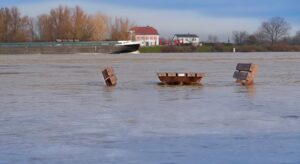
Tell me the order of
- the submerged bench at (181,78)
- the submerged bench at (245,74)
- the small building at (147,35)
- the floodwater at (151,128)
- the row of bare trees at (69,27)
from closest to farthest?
the floodwater at (151,128)
the submerged bench at (181,78)
the submerged bench at (245,74)
the row of bare trees at (69,27)
the small building at (147,35)

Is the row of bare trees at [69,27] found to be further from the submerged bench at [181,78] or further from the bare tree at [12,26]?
the submerged bench at [181,78]

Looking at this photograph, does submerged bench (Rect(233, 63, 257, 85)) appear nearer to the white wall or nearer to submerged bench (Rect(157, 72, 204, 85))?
submerged bench (Rect(157, 72, 204, 85))

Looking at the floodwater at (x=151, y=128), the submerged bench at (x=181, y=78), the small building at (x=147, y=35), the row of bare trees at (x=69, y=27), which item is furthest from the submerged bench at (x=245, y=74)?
the small building at (x=147, y=35)

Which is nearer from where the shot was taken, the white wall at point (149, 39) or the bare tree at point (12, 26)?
the bare tree at point (12, 26)

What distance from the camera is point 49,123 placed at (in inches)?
410

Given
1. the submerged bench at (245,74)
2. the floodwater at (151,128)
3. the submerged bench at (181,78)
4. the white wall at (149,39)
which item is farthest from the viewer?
the white wall at (149,39)

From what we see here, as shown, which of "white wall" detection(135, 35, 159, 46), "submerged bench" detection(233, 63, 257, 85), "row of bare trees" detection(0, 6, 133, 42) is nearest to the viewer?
"submerged bench" detection(233, 63, 257, 85)

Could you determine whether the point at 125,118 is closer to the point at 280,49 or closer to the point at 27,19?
the point at 280,49

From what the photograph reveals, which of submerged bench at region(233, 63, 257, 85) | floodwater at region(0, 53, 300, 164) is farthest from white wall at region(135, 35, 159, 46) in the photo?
floodwater at region(0, 53, 300, 164)

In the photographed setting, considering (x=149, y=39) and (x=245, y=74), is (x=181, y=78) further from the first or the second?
(x=149, y=39)

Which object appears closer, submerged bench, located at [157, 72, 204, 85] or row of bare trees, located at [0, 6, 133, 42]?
submerged bench, located at [157, 72, 204, 85]

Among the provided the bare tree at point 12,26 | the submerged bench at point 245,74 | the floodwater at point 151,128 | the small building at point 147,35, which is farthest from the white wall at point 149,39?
the floodwater at point 151,128

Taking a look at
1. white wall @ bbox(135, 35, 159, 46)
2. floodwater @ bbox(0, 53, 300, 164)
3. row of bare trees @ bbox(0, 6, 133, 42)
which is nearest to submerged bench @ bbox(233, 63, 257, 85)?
floodwater @ bbox(0, 53, 300, 164)

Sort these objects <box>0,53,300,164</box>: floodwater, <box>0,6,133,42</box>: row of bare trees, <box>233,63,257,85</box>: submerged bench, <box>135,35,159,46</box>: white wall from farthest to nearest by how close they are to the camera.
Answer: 1. <box>135,35,159,46</box>: white wall
2. <box>0,6,133,42</box>: row of bare trees
3. <box>233,63,257,85</box>: submerged bench
4. <box>0,53,300,164</box>: floodwater
